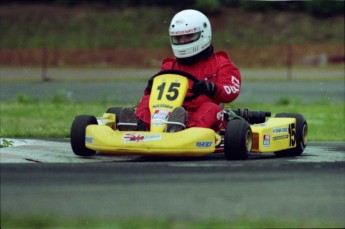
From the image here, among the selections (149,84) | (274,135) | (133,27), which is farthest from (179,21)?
(133,27)

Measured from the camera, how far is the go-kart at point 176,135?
941 cm

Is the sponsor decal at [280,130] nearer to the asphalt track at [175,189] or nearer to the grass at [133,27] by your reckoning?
the asphalt track at [175,189]

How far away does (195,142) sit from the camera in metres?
9.40

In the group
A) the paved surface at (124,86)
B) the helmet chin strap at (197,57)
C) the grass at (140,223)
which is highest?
the helmet chin strap at (197,57)

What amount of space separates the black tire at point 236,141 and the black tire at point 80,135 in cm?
127

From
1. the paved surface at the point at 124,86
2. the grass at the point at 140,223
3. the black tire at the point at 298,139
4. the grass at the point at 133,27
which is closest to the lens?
the grass at the point at 140,223

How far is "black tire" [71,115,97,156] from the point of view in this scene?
9.96 m

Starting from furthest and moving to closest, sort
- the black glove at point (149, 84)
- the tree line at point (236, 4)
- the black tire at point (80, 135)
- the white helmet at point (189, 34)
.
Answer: the tree line at point (236, 4), the white helmet at point (189, 34), the black glove at point (149, 84), the black tire at point (80, 135)

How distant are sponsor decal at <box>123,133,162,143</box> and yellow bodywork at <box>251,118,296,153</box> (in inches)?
42.7

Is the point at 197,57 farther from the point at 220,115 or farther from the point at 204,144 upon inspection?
the point at 204,144

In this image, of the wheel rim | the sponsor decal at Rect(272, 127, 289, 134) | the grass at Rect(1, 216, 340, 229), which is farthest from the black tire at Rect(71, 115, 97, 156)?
the grass at Rect(1, 216, 340, 229)

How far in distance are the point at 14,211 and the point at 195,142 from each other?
3308mm

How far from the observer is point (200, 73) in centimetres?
1048

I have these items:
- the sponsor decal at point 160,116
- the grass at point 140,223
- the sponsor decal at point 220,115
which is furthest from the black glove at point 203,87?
the grass at point 140,223
